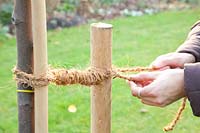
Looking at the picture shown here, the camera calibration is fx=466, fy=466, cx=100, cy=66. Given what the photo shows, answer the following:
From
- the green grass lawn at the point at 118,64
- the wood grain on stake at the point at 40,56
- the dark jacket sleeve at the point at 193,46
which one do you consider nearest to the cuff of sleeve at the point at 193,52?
the dark jacket sleeve at the point at 193,46

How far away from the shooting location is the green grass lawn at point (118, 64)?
10.7 feet

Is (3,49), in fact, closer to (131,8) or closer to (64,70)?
(131,8)

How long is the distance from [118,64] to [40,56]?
8.04 ft

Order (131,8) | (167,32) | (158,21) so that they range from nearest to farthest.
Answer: (167,32) < (158,21) < (131,8)

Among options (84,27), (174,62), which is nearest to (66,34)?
(84,27)

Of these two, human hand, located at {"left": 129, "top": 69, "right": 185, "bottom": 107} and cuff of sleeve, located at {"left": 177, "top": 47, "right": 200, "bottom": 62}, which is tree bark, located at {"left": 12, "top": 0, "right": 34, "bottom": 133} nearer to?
human hand, located at {"left": 129, "top": 69, "right": 185, "bottom": 107}

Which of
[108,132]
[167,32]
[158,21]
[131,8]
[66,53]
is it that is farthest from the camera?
[131,8]

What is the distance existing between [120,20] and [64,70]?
15.6ft

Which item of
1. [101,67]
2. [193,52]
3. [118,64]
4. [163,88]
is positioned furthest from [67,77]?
[118,64]

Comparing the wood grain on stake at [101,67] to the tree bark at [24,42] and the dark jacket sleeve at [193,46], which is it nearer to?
the tree bark at [24,42]

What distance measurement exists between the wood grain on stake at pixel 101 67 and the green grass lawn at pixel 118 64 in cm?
16

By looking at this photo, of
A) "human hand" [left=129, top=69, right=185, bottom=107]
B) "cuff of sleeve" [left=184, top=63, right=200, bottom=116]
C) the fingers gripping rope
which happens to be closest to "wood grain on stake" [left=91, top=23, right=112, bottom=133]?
the fingers gripping rope

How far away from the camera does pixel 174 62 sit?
1602 mm

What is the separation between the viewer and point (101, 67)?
148 cm
